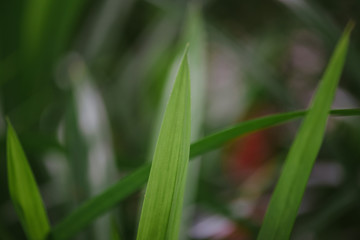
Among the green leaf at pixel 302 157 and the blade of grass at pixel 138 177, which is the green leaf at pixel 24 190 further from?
the green leaf at pixel 302 157

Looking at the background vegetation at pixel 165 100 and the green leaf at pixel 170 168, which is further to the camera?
the background vegetation at pixel 165 100

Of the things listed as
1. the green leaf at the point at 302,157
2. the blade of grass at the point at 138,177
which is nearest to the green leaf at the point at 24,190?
the blade of grass at the point at 138,177

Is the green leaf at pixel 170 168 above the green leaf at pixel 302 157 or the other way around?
the other way around

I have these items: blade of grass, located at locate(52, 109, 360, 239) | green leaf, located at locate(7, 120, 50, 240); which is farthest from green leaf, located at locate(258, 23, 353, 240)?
green leaf, located at locate(7, 120, 50, 240)

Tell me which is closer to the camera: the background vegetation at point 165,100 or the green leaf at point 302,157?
the green leaf at point 302,157

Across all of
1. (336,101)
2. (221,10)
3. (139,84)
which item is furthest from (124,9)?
(336,101)

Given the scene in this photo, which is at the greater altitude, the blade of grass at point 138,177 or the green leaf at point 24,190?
the blade of grass at point 138,177

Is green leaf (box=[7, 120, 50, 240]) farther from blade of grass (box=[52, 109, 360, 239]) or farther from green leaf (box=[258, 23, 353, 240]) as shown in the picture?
green leaf (box=[258, 23, 353, 240])
